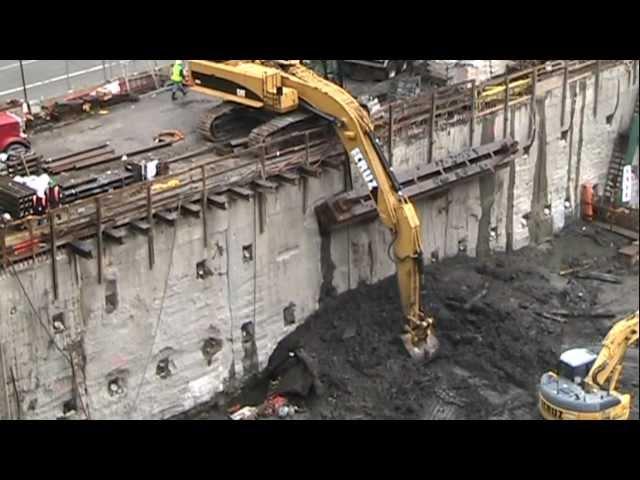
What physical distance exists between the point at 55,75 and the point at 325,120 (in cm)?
1541

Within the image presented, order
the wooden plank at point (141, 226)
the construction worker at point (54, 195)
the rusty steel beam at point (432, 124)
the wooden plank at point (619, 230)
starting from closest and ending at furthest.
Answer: the construction worker at point (54, 195) → the wooden plank at point (141, 226) → the rusty steel beam at point (432, 124) → the wooden plank at point (619, 230)

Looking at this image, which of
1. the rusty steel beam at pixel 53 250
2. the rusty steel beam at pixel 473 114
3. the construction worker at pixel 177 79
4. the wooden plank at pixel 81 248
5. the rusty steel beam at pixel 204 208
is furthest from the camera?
the construction worker at pixel 177 79

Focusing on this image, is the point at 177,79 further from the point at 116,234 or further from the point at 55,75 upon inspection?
the point at 55,75

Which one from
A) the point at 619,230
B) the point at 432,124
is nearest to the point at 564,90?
the point at 619,230

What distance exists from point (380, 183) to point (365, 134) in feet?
3.68

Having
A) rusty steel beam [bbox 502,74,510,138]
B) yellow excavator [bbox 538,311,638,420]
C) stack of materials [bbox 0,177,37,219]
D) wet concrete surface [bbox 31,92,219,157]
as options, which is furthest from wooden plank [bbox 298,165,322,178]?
yellow excavator [bbox 538,311,638,420]

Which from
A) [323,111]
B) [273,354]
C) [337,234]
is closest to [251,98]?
[323,111]

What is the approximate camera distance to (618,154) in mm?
37844

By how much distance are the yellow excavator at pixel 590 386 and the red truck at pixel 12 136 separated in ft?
40.6

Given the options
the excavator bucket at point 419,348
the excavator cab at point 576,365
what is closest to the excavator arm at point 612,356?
the excavator cab at point 576,365

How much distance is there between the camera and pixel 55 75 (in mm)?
42000

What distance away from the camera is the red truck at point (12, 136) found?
93.8 feet

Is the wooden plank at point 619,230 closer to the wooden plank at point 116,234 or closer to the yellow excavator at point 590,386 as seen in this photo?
the yellow excavator at point 590,386

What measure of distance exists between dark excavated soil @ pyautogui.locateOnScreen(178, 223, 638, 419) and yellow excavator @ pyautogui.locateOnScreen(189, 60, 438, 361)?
0.66 meters
